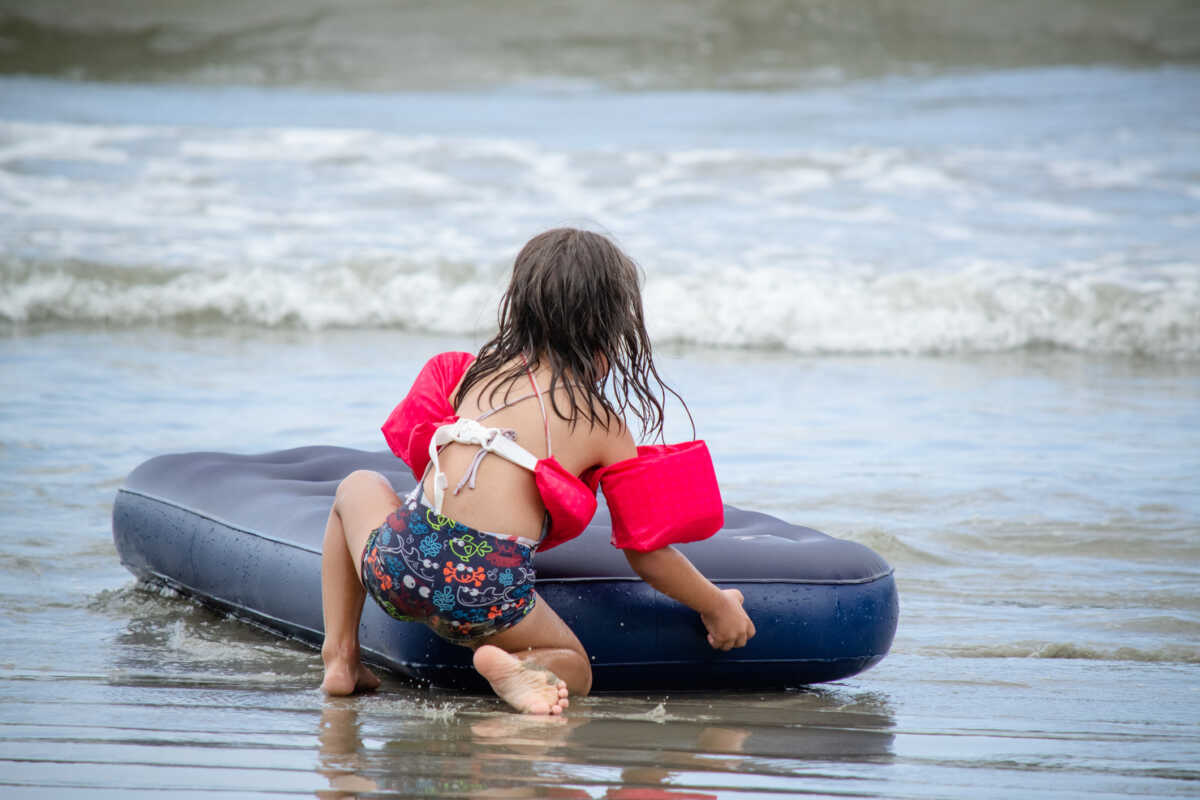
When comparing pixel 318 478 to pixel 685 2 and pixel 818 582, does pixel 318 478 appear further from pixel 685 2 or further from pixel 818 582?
pixel 685 2

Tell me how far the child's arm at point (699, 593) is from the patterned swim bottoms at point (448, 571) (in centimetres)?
27

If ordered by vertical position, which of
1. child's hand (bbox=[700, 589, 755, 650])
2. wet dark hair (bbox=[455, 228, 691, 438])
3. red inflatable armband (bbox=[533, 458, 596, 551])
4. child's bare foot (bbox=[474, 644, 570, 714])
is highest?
wet dark hair (bbox=[455, 228, 691, 438])

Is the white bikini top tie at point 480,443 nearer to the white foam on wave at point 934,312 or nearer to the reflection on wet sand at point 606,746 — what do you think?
the reflection on wet sand at point 606,746

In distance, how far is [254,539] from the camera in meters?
3.69

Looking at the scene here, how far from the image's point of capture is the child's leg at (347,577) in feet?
10.2

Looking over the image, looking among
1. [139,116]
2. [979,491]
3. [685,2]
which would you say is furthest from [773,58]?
[979,491]

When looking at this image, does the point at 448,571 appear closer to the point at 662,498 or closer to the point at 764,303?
the point at 662,498

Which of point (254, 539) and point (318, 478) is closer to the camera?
point (254, 539)

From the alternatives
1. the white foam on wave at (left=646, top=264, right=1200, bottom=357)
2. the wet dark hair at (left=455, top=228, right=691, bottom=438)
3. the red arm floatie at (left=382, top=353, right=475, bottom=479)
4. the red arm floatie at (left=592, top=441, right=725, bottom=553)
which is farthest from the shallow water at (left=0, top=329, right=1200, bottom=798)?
the white foam on wave at (left=646, top=264, right=1200, bottom=357)

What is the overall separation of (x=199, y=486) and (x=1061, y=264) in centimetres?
909

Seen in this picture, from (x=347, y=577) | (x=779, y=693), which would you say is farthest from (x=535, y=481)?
(x=779, y=693)

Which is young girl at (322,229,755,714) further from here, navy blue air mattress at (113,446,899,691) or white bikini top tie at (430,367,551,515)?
navy blue air mattress at (113,446,899,691)

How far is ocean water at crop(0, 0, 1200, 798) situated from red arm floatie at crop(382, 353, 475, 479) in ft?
1.73

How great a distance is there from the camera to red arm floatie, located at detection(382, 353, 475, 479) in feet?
10.2
